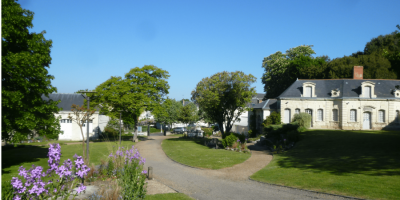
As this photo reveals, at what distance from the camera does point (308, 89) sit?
3509 cm

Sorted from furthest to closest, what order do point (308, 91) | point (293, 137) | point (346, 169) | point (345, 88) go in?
point (308, 91)
point (345, 88)
point (293, 137)
point (346, 169)

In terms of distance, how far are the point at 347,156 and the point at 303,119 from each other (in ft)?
56.5

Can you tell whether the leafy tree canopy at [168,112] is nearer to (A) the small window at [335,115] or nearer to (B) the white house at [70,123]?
(B) the white house at [70,123]

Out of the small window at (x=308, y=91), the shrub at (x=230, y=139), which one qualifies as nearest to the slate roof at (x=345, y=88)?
the small window at (x=308, y=91)

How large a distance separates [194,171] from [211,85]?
1535cm

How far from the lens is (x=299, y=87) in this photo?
118 feet

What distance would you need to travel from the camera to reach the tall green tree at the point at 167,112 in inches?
1322

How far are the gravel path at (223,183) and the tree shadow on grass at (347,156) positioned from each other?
2796 millimetres

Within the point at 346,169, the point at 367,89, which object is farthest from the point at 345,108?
the point at 346,169

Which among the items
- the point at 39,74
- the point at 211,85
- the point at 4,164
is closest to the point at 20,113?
the point at 39,74

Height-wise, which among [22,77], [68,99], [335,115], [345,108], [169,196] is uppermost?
[22,77]

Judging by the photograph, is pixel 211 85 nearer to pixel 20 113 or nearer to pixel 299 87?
pixel 299 87

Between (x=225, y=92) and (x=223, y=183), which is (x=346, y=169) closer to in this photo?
(x=223, y=183)

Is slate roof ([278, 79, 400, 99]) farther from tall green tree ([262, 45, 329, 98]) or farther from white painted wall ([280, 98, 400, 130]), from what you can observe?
tall green tree ([262, 45, 329, 98])
